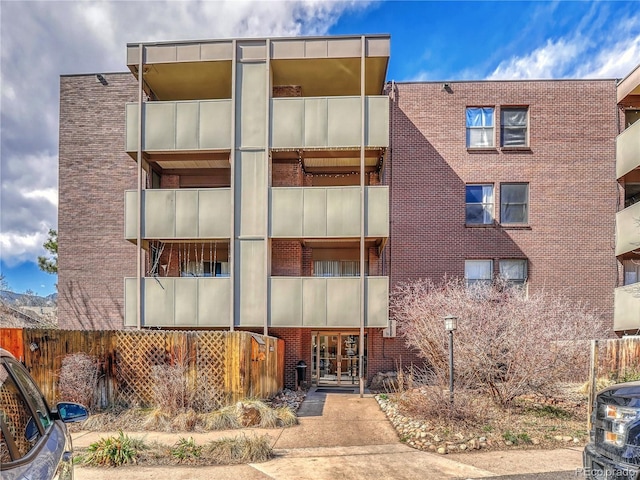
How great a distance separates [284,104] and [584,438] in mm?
11382

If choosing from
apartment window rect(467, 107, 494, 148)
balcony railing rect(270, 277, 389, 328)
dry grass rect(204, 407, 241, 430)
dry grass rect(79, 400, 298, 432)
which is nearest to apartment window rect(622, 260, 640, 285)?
apartment window rect(467, 107, 494, 148)

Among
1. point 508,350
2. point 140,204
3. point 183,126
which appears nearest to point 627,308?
point 508,350

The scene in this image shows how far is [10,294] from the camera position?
23219 millimetres

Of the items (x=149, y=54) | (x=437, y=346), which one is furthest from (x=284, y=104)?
(x=437, y=346)

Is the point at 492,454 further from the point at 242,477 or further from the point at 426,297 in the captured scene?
the point at 426,297

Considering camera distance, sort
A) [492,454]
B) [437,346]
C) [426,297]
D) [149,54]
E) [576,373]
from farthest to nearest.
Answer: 1. [149,54]
2. [426,297]
3. [437,346]
4. [576,373]
5. [492,454]

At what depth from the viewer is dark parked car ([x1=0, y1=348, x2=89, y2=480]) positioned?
2426 mm

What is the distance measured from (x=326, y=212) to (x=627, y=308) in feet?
36.3

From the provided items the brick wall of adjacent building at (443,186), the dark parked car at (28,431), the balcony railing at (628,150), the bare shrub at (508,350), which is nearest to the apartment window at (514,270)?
the brick wall of adjacent building at (443,186)

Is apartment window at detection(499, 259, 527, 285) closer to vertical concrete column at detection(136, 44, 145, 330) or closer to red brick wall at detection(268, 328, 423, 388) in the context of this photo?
red brick wall at detection(268, 328, 423, 388)

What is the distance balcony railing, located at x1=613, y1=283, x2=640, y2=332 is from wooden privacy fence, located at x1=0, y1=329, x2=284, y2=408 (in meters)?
13.0

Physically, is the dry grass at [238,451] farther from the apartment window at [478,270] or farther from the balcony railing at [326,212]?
the apartment window at [478,270]

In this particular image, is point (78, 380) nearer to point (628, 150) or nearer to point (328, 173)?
point (328, 173)

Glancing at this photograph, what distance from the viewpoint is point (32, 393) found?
3.21 metres
